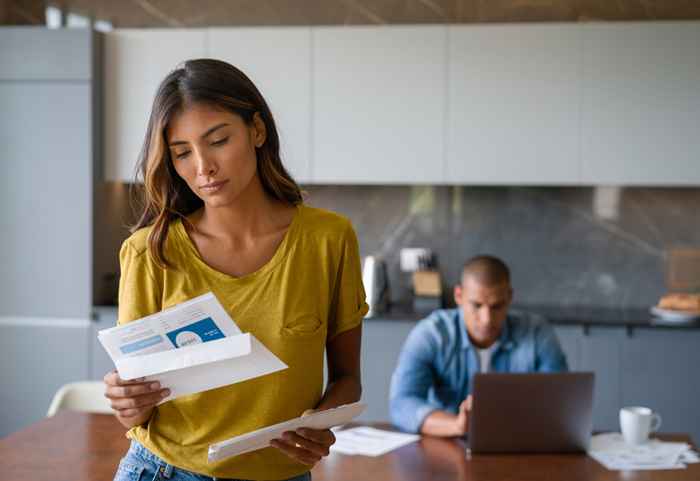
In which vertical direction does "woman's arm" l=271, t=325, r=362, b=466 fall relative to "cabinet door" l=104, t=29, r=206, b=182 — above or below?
below

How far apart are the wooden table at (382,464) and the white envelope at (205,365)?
0.94 meters

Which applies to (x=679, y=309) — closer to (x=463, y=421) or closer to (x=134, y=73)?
(x=463, y=421)

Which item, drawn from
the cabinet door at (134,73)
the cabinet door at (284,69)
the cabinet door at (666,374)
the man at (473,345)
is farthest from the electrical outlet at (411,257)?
the man at (473,345)

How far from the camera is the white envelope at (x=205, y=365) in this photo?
4.39ft

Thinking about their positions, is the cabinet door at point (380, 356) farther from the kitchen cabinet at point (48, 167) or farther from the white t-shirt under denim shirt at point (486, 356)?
the kitchen cabinet at point (48, 167)

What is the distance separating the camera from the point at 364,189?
196 inches

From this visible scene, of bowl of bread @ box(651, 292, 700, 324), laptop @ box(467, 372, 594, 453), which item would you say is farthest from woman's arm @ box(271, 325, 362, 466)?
bowl of bread @ box(651, 292, 700, 324)

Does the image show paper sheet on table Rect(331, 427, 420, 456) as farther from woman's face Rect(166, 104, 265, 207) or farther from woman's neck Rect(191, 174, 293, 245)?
woman's face Rect(166, 104, 265, 207)

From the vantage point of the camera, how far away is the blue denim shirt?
10.0 feet

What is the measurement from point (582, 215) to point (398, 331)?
47.6 inches

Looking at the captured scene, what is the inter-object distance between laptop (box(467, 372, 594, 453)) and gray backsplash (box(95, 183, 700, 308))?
2.40 metres

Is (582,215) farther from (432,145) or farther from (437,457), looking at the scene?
(437,457)

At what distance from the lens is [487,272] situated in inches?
121

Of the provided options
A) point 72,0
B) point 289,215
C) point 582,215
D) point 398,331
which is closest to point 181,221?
point 289,215
